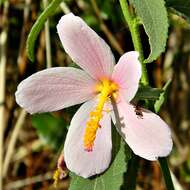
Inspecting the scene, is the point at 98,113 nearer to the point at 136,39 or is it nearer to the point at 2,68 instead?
the point at 136,39

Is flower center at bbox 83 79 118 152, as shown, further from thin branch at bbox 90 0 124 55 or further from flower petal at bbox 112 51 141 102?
thin branch at bbox 90 0 124 55

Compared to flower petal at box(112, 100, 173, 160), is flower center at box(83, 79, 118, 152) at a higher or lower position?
higher

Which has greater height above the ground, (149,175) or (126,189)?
(126,189)

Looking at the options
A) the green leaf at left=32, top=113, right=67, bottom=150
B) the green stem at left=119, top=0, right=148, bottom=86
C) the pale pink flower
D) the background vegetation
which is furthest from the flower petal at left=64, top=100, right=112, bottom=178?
the background vegetation

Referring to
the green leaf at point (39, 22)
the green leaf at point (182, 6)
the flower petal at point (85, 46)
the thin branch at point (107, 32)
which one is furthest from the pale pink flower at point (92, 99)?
the thin branch at point (107, 32)

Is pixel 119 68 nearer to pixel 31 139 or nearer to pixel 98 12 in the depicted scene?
pixel 98 12

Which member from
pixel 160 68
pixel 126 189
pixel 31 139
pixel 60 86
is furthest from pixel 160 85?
pixel 60 86

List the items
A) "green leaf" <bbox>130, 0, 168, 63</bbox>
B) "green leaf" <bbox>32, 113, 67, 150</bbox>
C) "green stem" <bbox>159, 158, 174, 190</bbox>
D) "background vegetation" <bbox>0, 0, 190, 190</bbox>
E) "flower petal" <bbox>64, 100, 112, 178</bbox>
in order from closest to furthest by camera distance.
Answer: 1. "green leaf" <bbox>130, 0, 168, 63</bbox>
2. "flower petal" <bbox>64, 100, 112, 178</bbox>
3. "green stem" <bbox>159, 158, 174, 190</bbox>
4. "green leaf" <bbox>32, 113, 67, 150</bbox>
5. "background vegetation" <bbox>0, 0, 190, 190</bbox>

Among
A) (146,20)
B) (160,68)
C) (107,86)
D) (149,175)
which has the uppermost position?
(146,20)
